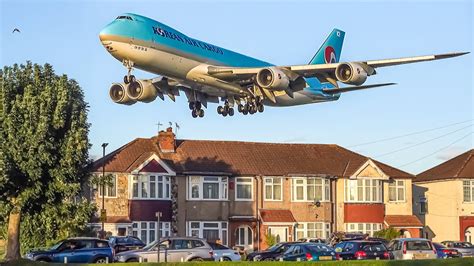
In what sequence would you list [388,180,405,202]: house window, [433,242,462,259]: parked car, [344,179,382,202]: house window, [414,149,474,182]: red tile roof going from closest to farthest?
[433,242,462,259]: parked car < [344,179,382,202]: house window < [388,180,405,202]: house window < [414,149,474,182]: red tile roof

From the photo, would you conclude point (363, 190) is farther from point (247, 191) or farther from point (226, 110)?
point (226, 110)

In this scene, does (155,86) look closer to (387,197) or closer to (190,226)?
(190,226)

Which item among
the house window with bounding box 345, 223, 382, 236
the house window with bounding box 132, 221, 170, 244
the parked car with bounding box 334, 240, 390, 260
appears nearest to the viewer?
the parked car with bounding box 334, 240, 390, 260

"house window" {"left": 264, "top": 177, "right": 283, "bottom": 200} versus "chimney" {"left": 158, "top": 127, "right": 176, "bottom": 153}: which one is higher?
"chimney" {"left": 158, "top": 127, "right": 176, "bottom": 153}

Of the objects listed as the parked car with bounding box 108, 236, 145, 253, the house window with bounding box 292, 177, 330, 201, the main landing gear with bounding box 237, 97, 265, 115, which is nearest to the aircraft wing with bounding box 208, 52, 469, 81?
the main landing gear with bounding box 237, 97, 265, 115

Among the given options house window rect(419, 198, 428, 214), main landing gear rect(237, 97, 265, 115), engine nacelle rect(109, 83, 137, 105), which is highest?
engine nacelle rect(109, 83, 137, 105)

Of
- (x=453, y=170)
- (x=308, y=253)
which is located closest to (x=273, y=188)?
(x=453, y=170)

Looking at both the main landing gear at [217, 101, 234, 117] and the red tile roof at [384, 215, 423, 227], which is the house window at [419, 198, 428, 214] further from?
the main landing gear at [217, 101, 234, 117]
